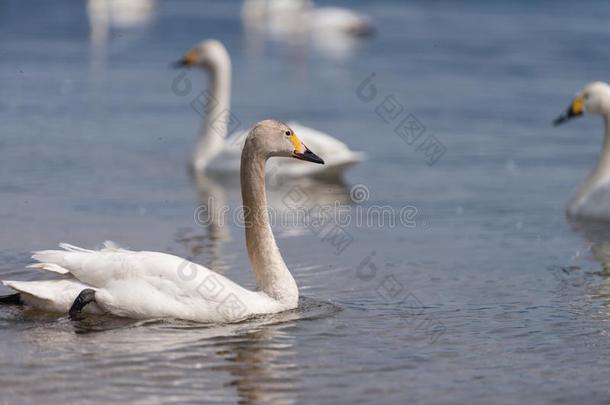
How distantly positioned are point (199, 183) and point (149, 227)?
3.00m

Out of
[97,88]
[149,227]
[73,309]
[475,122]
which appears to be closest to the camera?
[73,309]

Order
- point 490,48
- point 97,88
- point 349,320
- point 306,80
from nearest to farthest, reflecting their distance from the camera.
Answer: point 349,320 → point 97,88 → point 306,80 → point 490,48

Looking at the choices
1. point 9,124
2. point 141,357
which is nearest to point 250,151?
point 141,357

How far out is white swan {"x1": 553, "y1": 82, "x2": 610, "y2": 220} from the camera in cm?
1245

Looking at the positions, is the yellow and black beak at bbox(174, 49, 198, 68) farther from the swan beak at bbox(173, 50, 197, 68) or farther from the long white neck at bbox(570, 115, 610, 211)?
the long white neck at bbox(570, 115, 610, 211)

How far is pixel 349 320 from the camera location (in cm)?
818

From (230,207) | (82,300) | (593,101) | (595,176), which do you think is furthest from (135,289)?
(593,101)

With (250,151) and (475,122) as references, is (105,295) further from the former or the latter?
(475,122)

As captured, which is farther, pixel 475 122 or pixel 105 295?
pixel 475 122

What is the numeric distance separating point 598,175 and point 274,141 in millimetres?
6184

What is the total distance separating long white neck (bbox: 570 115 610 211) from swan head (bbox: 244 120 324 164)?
17.5 feet

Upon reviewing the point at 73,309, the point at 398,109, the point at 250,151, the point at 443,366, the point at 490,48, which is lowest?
the point at 443,366

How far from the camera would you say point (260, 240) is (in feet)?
27.2

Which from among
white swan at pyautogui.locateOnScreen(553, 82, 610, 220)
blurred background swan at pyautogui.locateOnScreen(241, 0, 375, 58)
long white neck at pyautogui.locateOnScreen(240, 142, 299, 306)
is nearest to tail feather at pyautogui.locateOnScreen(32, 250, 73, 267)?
long white neck at pyautogui.locateOnScreen(240, 142, 299, 306)
